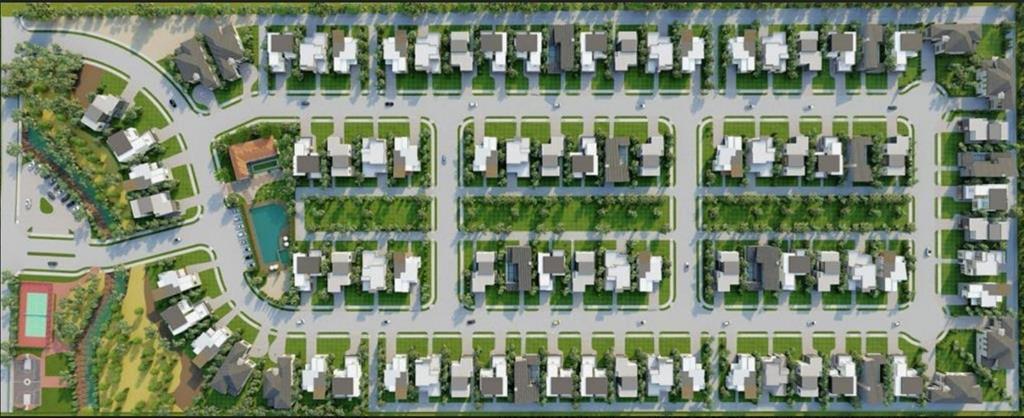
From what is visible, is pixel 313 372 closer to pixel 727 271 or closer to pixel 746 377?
pixel 727 271

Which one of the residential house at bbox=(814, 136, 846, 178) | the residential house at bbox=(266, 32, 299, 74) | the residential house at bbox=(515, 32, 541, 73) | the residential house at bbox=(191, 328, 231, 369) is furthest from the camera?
the residential house at bbox=(191, 328, 231, 369)

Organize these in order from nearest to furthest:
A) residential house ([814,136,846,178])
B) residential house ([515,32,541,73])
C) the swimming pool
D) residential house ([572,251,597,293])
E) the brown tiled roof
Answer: residential house ([814,136,846,178])
residential house ([515,32,541,73])
residential house ([572,251,597,293])
the brown tiled roof
the swimming pool

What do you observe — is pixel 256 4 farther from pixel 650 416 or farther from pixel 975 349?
pixel 975 349

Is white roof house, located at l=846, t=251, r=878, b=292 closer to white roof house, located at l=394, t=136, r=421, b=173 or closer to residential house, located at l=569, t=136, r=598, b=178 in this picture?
residential house, located at l=569, t=136, r=598, b=178

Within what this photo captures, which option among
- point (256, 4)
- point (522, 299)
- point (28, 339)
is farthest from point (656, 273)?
point (28, 339)

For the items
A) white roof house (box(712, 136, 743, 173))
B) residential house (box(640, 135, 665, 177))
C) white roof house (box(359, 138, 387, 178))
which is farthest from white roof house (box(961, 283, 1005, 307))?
white roof house (box(359, 138, 387, 178))

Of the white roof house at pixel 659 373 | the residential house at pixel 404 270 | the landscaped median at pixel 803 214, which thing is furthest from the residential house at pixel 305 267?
the landscaped median at pixel 803 214

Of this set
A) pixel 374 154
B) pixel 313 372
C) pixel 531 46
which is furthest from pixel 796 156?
pixel 313 372
